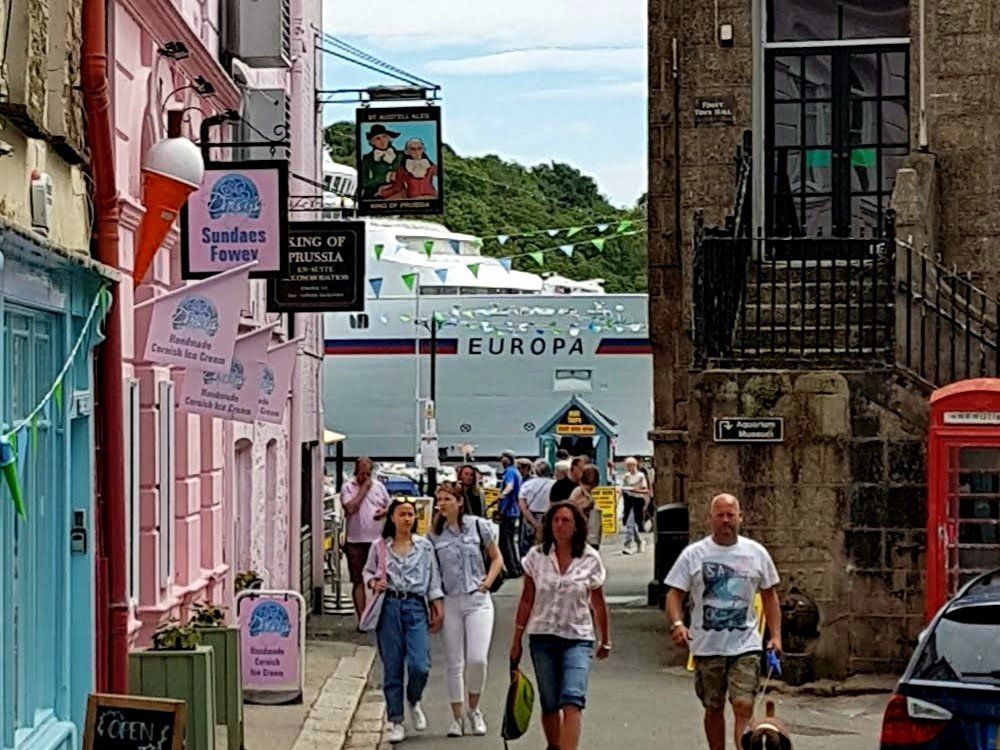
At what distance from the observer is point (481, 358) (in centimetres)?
7775

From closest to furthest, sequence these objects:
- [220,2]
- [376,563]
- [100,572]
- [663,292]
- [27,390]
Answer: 1. [27,390]
2. [100,572]
3. [376,563]
4. [220,2]
5. [663,292]

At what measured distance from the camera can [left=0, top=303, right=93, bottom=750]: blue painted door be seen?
9141 mm

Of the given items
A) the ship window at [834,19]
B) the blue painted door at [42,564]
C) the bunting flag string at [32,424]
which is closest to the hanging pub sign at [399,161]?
the ship window at [834,19]

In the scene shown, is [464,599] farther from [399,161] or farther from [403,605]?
[399,161]

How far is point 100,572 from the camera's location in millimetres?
11688

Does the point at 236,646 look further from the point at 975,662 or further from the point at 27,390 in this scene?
the point at 975,662

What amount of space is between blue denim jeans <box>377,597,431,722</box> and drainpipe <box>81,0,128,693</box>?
2.81 m

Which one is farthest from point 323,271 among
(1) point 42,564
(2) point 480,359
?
(2) point 480,359

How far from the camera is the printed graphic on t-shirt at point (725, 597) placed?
11703 millimetres

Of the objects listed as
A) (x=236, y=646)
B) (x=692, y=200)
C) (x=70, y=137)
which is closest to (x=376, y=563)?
(x=236, y=646)

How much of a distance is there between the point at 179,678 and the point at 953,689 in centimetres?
470

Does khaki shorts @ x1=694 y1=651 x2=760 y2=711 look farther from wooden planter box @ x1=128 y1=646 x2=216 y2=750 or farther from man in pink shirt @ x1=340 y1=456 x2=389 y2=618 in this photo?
man in pink shirt @ x1=340 y1=456 x2=389 y2=618

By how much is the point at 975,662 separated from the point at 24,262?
13.9 ft

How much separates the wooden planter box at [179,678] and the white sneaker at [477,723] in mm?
2905
